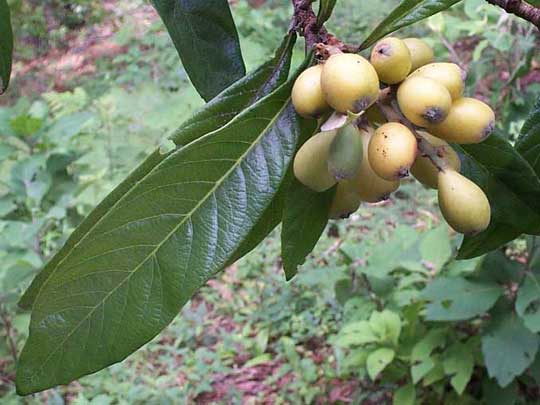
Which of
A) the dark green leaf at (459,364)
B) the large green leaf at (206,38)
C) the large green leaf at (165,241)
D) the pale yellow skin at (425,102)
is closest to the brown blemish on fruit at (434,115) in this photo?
the pale yellow skin at (425,102)

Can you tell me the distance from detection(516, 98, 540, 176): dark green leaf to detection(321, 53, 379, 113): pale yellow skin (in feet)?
0.74

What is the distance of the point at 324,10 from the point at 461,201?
0.19 m

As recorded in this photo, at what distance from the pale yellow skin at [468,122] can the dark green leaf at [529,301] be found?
144cm

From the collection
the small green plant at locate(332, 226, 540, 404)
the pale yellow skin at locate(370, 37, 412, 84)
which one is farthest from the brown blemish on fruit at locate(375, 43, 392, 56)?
the small green plant at locate(332, 226, 540, 404)

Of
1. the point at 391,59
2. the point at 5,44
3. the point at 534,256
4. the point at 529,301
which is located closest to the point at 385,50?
the point at 391,59

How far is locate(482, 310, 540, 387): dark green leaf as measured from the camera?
183cm

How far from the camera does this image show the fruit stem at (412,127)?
485 millimetres

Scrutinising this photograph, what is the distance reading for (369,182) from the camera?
507 millimetres

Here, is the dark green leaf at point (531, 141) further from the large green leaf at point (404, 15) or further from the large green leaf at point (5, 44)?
the large green leaf at point (5, 44)

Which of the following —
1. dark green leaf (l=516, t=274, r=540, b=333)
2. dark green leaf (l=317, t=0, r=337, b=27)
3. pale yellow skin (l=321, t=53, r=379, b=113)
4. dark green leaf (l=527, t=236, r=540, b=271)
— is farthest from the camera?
dark green leaf (l=527, t=236, r=540, b=271)

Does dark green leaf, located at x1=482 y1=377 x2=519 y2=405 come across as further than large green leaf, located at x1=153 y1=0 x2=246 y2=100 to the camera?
Yes

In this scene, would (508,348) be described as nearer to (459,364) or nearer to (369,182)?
(459,364)

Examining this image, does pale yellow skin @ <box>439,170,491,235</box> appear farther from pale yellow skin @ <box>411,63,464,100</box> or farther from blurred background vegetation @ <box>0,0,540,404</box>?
blurred background vegetation @ <box>0,0,540,404</box>

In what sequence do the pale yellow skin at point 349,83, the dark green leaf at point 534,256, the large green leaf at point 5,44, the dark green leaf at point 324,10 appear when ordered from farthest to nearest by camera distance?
the dark green leaf at point 534,256 → the large green leaf at point 5,44 → the dark green leaf at point 324,10 → the pale yellow skin at point 349,83
